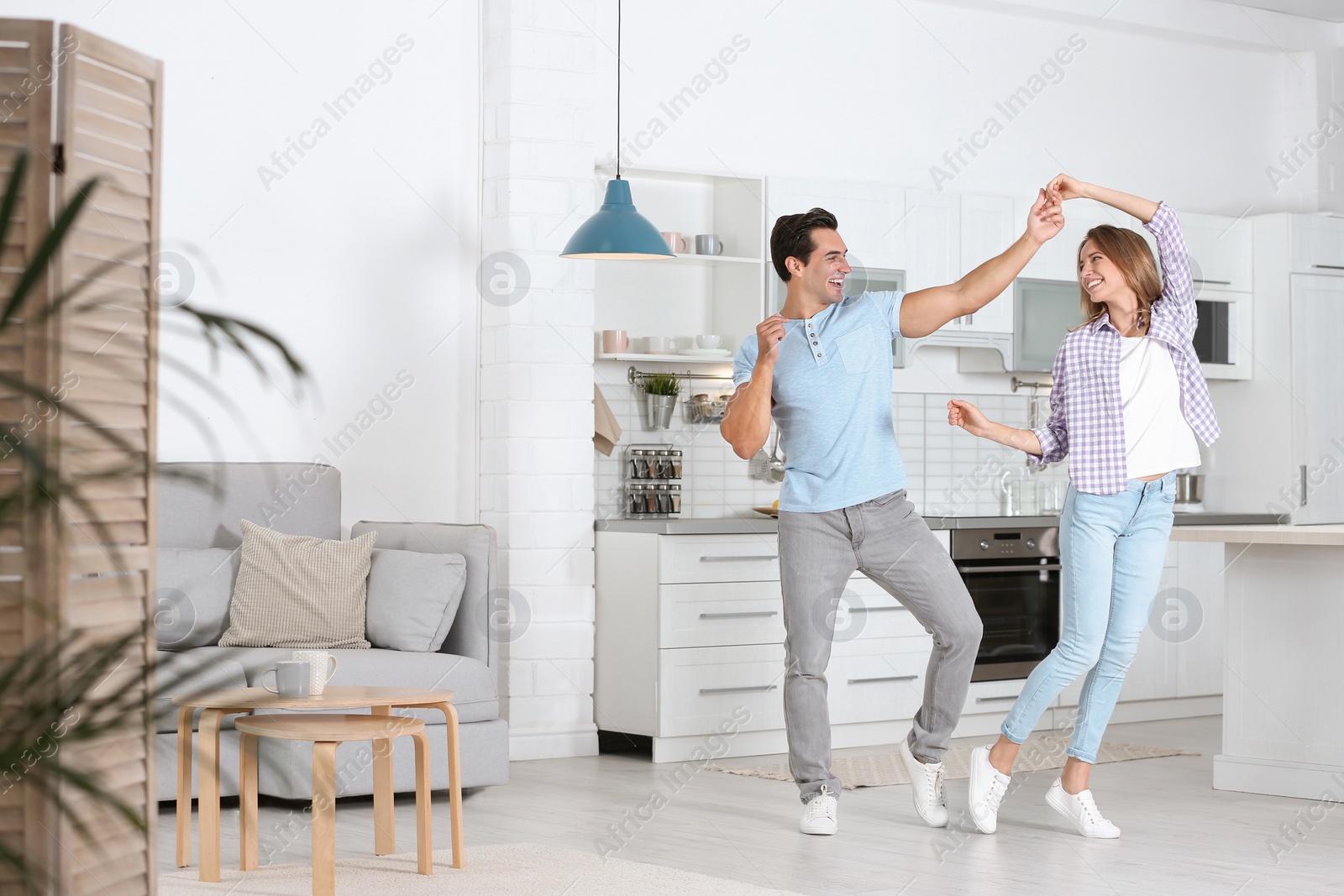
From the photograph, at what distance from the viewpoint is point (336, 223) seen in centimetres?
523

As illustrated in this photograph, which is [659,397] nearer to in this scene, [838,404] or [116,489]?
[838,404]

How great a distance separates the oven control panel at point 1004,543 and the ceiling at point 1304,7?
9.73 ft

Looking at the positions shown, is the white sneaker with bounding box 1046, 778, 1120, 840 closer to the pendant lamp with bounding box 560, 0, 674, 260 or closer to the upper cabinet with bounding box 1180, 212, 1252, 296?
the pendant lamp with bounding box 560, 0, 674, 260

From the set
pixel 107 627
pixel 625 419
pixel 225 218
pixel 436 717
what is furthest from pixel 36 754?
pixel 625 419

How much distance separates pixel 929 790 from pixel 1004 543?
1942mm

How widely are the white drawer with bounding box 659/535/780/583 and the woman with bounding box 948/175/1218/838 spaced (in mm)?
1361

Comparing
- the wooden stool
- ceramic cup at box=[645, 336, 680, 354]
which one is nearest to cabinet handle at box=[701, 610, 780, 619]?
ceramic cup at box=[645, 336, 680, 354]

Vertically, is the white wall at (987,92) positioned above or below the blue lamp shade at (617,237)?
above

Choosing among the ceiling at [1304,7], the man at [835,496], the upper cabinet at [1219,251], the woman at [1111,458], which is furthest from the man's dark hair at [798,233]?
the ceiling at [1304,7]

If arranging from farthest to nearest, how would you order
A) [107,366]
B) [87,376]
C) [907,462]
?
[907,462] < [87,376] < [107,366]

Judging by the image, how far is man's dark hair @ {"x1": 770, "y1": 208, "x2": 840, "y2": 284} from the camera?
12.9 ft

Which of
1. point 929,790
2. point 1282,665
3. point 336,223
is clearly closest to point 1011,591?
point 1282,665

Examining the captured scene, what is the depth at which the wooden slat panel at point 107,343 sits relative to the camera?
5.65 ft

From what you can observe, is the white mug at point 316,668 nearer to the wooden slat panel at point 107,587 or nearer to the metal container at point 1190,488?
the wooden slat panel at point 107,587
